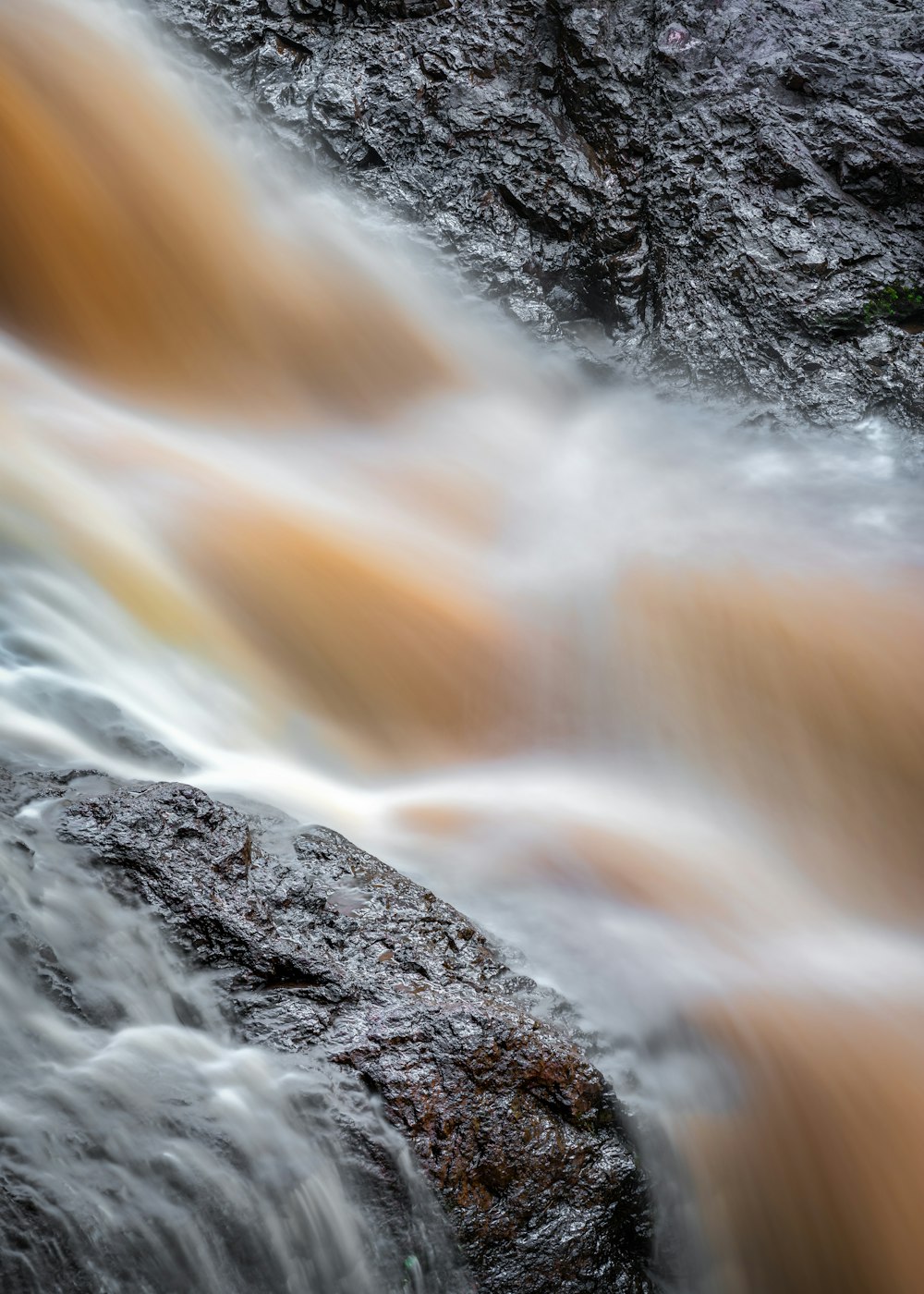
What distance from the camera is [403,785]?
3.23m

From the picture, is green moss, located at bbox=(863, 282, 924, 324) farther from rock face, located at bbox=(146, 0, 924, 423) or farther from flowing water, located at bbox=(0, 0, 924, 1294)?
flowing water, located at bbox=(0, 0, 924, 1294)

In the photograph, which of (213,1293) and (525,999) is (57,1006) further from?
(525,999)

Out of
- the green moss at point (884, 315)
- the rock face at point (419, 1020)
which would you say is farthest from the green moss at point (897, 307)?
the rock face at point (419, 1020)

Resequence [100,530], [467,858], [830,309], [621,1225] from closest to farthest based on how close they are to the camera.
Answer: [621,1225]
[467,858]
[100,530]
[830,309]

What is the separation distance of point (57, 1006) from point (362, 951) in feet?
1.82

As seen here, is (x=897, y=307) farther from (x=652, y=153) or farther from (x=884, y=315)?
(x=652, y=153)

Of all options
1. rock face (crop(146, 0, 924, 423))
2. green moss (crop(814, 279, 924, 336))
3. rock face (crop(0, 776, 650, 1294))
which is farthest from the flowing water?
green moss (crop(814, 279, 924, 336))

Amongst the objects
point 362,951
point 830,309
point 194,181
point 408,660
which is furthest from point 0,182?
point 362,951

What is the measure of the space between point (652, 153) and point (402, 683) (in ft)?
10.7

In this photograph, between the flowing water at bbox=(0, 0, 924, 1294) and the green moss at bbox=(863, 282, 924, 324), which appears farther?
the green moss at bbox=(863, 282, 924, 324)

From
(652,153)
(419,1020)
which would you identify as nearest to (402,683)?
(419,1020)

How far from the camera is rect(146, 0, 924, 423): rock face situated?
16.9 ft

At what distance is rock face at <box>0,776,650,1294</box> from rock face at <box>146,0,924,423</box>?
12.0 ft

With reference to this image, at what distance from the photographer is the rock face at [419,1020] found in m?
1.94
